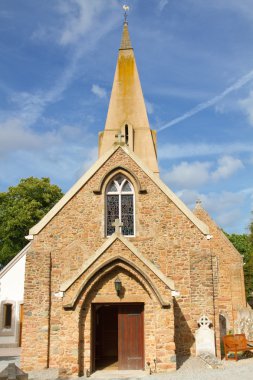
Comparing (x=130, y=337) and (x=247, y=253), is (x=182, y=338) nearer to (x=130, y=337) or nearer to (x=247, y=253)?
(x=130, y=337)

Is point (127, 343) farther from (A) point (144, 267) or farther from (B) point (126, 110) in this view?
(B) point (126, 110)

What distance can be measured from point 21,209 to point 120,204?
22133 mm

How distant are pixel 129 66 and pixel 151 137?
21.2 feet

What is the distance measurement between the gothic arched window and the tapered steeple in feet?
22.3

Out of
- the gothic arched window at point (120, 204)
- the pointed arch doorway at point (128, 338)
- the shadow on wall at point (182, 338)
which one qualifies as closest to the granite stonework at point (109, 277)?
the shadow on wall at point (182, 338)

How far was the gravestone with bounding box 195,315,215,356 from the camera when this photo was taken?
1550cm

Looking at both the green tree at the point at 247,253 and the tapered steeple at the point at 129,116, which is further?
A: the green tree at the point at 247,253

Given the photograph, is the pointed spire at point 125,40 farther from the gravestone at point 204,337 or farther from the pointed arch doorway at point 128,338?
the gravestone at point 204,337

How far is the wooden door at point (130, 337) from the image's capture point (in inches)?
576

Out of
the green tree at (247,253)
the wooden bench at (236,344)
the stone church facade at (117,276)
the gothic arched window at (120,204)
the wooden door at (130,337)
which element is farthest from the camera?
the green tree at (247,253)

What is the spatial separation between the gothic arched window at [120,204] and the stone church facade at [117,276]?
0.14 feet

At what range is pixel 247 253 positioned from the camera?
49062 millimetres

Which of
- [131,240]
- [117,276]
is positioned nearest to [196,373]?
[117,276]

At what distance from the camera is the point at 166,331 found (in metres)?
14.0
